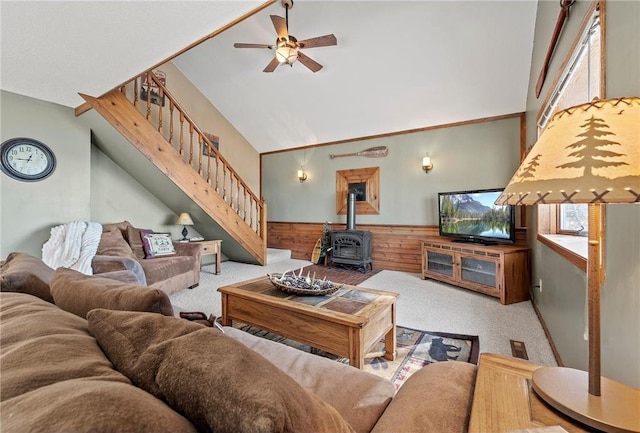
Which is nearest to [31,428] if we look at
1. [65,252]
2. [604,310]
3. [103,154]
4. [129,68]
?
[604,310]

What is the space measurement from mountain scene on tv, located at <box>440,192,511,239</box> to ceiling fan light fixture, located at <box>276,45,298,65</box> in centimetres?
297

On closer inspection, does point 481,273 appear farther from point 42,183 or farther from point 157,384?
point 42,183

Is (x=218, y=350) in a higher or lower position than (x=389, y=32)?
lower

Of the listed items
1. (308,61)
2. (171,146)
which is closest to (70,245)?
(171,146)

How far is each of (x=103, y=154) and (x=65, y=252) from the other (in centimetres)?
186

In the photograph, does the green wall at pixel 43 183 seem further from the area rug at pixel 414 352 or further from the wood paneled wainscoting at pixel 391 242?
the wood paneled wainscoting at pixel 391 242

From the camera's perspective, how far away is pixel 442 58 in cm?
369

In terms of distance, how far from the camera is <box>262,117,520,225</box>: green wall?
4.32m

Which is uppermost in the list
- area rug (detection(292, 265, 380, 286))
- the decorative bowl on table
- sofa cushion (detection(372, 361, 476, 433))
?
sofa cushion (detection(372, 361, 476, 433))

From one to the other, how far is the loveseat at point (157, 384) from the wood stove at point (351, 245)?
4114mm

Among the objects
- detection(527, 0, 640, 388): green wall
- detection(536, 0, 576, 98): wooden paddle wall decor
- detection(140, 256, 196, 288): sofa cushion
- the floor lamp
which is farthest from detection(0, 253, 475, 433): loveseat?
detection(140, 256, 196, 288): sofa cushion

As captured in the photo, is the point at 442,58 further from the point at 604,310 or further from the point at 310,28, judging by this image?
the point at 604,310

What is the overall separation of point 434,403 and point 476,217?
377 centimetres

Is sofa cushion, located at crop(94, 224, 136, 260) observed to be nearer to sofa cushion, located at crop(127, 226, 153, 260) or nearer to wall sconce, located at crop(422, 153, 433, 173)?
sofa cushion, located at crop(127, 226, 153, 260)
